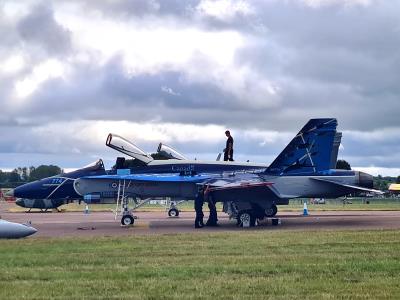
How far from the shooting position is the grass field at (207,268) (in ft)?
29.8

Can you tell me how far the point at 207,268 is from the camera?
11.1 m

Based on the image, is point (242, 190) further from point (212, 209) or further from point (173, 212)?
point (173, 212)

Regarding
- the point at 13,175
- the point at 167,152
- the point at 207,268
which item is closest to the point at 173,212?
the point at 167,152

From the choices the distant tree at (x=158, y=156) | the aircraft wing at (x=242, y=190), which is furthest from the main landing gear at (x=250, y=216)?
the distant tree at (x=158, y=156)

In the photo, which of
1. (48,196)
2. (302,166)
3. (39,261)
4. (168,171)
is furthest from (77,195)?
(39,261)

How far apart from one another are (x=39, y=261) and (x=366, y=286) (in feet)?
20.1

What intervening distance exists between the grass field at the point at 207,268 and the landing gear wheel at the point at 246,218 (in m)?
7.18

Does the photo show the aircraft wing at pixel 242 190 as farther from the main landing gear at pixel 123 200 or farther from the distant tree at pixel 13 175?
the distant tree at pixel 13 175

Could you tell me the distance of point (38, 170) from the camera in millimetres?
51562

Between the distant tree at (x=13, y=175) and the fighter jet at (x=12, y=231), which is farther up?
the distant tree at (x=13, y=175)

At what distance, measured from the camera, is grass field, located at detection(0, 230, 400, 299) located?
9070 mm

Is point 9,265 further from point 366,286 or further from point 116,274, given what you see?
point 366,286

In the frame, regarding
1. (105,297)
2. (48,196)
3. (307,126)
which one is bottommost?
(105,297)

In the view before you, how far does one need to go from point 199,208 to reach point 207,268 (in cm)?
1267
